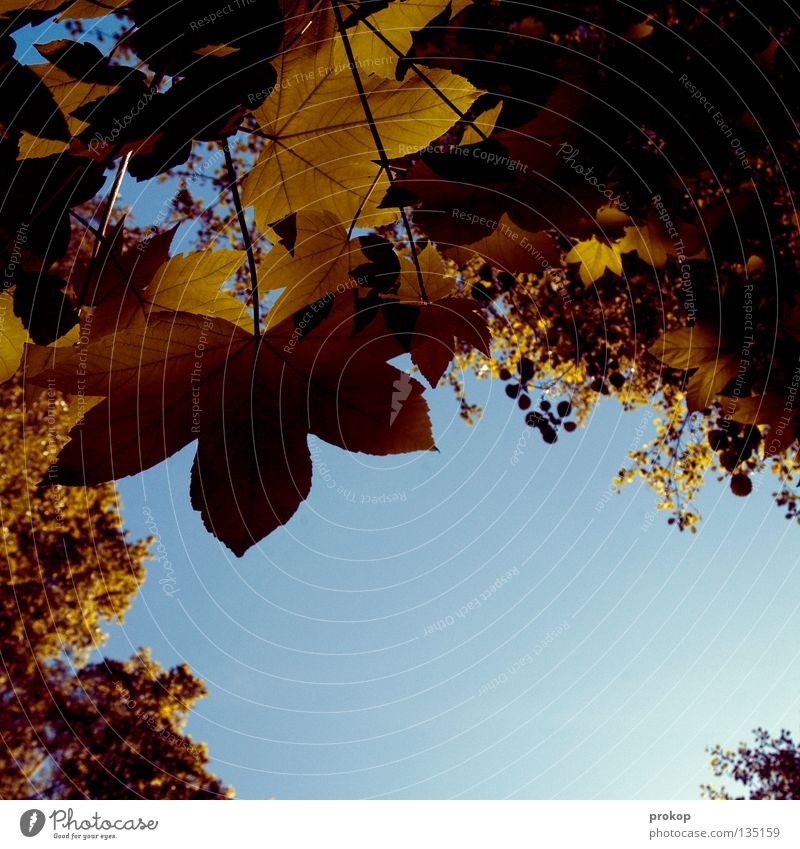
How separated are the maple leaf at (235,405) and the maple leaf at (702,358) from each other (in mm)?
595

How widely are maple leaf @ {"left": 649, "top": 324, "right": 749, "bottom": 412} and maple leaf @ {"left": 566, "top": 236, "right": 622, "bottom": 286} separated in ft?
0.45

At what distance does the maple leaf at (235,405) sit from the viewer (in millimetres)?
461

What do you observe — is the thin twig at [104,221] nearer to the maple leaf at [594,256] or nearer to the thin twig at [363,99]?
the thin twig at [363,99]

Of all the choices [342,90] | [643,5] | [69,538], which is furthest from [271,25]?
[69,538]

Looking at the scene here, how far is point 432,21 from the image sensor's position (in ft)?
2.06

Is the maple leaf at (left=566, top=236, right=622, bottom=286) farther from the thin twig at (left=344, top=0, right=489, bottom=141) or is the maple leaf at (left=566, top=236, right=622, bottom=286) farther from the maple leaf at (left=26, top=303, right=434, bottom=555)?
the maple leaf at (left=26, top=303, right=434, bottom=555)

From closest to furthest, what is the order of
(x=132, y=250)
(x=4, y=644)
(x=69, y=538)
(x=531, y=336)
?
(x=132, y=250)
(x=531, y=336)
(x=4, y=644)
(x=69, y=538)

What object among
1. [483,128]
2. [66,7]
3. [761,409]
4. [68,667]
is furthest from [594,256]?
[68,667]

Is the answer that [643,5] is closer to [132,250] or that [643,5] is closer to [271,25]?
[271,25]

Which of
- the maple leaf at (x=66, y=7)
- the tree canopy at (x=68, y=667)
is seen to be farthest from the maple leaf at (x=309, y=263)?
the tree canopy at (x=68, y=667)

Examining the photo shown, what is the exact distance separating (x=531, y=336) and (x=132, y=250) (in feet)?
14.2

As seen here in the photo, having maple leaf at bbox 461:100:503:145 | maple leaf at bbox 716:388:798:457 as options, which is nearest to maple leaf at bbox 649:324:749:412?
maple leaf at bbox 716:388:798:457

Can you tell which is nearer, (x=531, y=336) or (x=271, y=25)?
(x=271, y=25)

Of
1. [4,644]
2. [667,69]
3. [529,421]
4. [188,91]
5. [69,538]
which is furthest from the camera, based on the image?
[69,538]
